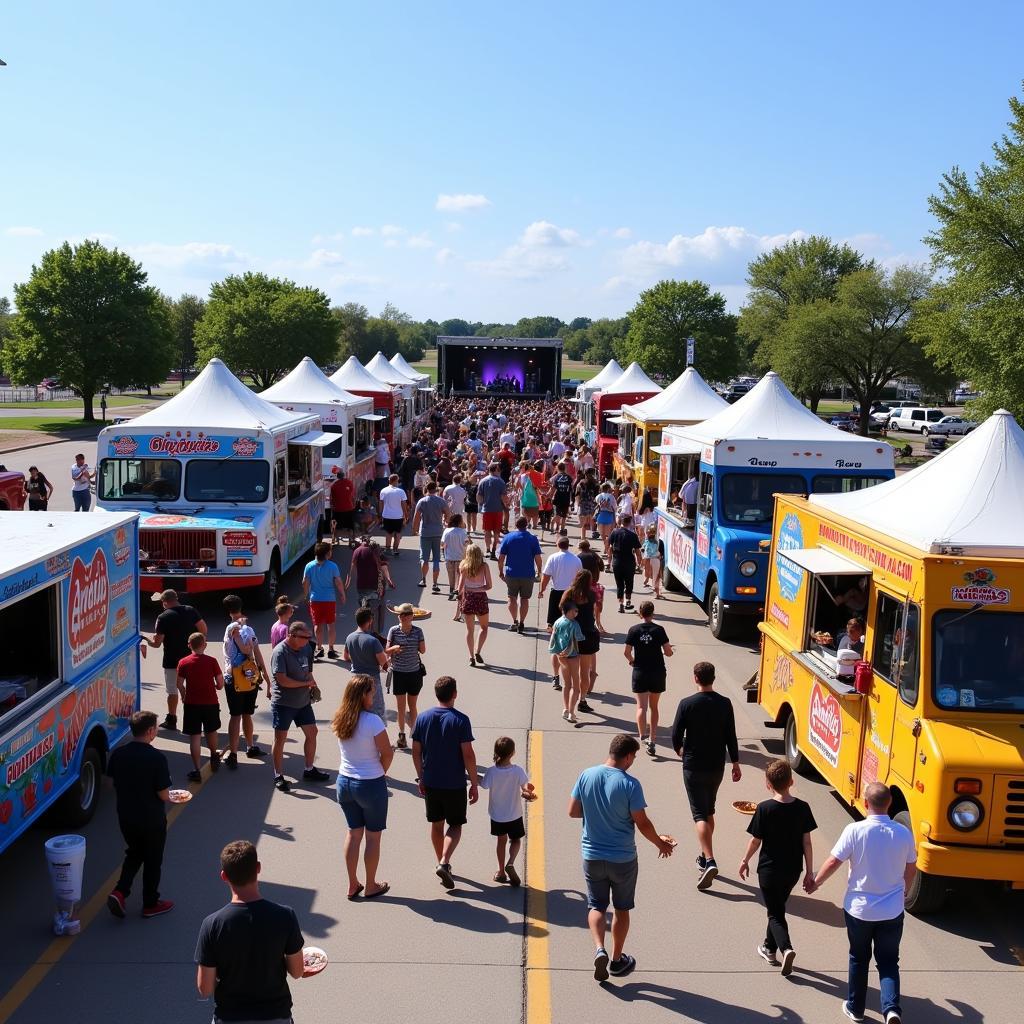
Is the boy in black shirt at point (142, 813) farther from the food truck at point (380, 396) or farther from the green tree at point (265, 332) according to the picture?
the green tree at point (265, 332)

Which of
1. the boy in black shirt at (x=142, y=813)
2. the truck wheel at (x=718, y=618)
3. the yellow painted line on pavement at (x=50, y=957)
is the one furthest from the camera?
the truck wheel at (x=718, y=618)

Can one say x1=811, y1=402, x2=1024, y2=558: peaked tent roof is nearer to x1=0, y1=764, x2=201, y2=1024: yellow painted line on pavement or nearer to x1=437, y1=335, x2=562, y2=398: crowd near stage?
x1=0, y1=764, x2=201, y2=1024: yellow painted line on pavement

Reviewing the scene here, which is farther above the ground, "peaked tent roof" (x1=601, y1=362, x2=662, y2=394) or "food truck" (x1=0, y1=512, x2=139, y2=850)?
"peaked tent roof" (x1=601, y1=362, x2=662, y2=394)

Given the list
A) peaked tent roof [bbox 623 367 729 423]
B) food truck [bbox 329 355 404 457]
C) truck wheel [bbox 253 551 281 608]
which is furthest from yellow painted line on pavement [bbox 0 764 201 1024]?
food truck [bbox 329 355 404 457]

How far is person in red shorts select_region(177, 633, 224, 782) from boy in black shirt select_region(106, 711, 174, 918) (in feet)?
6.80

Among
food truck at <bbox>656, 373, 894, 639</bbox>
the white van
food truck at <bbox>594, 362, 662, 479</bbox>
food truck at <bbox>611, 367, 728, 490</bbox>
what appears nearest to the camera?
food truck at <bbox>656, 373, 894, 639</bbox>

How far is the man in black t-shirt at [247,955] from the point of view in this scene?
173 inches

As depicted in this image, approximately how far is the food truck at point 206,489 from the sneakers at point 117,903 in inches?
312

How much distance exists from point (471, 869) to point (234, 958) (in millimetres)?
3494

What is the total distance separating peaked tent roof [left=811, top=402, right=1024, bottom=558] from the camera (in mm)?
7238

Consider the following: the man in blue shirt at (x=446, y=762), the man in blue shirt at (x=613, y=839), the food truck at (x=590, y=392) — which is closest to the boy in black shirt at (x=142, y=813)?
the man in blue shirt at (x=446, y=762)

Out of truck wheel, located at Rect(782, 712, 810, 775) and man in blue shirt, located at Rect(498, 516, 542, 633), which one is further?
man in blue shirt, located at Rect(498, 516, 542, 633)

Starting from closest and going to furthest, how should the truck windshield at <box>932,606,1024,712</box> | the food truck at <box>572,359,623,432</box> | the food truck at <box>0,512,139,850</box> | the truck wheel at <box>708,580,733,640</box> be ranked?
the truck windshield at <box>932,606,1024,712</box> → the food truck at <box>0,512,139,850</box> → the truck wheel at <box>708,580,733,640</box> → the food truck at <box>572,359,623,432</box>

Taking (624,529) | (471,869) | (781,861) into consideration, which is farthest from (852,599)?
(624,529)
